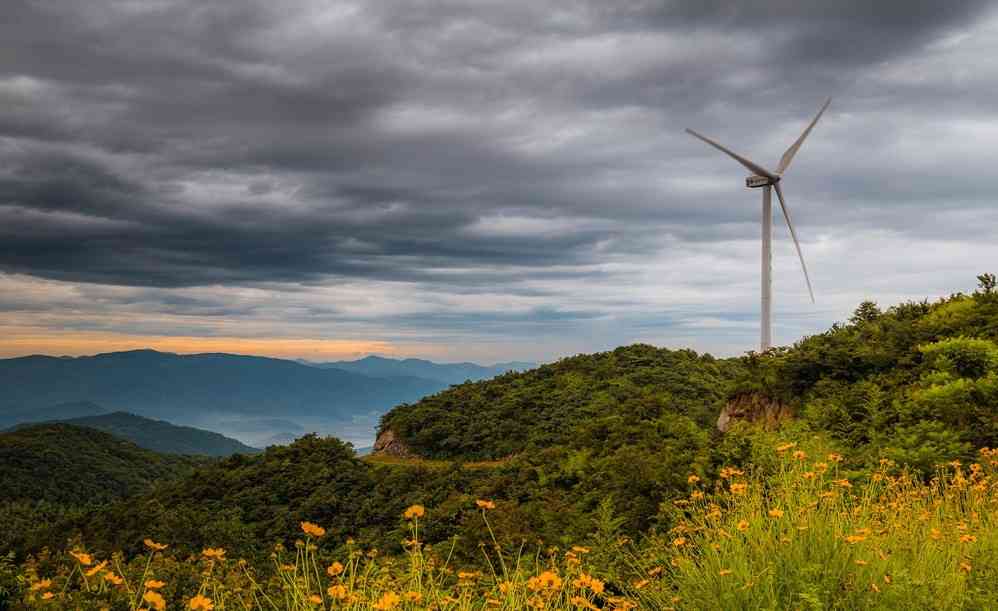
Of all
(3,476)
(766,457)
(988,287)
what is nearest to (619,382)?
(988,287)

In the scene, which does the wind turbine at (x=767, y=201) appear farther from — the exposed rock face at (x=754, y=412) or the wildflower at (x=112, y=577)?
the wildflower at (x=112, y=577)

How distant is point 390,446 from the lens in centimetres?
3753

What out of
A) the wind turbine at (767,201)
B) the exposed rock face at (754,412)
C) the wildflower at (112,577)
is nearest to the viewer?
the wildflower at (112,577)

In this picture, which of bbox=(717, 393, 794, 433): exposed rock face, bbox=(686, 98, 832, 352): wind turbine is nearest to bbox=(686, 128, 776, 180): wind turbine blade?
bbox=(686, 98, 832, 352): wind turbine

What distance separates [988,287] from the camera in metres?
19.1

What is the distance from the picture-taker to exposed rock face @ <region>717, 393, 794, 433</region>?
58.1ft

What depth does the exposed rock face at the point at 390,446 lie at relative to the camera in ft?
120

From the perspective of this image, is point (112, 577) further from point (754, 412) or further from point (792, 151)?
point (792, 151)

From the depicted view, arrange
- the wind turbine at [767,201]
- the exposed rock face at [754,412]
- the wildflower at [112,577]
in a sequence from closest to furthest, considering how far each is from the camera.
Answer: the wildflower at [112,577] < the exposed rock face at [754,412] < the wind turbine at [767,201]

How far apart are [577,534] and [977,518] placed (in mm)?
6587

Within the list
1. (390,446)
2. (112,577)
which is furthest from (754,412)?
(390,446)

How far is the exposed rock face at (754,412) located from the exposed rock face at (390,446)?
2018 cm

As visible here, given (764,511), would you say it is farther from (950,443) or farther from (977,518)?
(950,443)

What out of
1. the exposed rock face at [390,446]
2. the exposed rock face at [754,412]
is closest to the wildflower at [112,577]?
the exposed rock face at [754,412]
